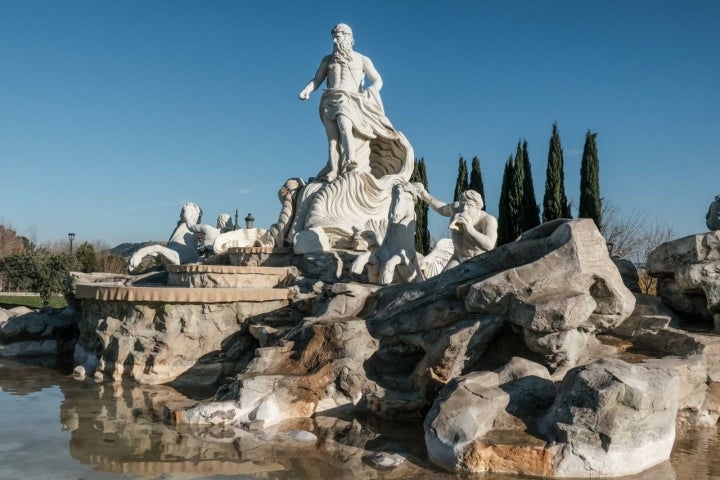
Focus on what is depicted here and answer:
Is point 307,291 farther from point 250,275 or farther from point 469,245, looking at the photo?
point 469,245

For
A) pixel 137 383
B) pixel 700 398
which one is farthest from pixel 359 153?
pixel 700 398

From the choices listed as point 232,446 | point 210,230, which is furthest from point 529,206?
point 232,446

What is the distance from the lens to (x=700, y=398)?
17.1 feet

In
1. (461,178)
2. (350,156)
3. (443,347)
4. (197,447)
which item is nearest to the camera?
(197,447)

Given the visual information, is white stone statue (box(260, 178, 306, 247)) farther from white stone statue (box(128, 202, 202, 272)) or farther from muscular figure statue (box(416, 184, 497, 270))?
muscular figure statue (box(416, 184, 497, 270))

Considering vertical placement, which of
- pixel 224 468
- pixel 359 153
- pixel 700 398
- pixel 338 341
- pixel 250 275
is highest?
pixel 359 153

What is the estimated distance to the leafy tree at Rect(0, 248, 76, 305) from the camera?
19188 millimetres

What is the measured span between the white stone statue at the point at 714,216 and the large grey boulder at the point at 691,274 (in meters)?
0.69

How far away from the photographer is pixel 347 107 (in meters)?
11.2

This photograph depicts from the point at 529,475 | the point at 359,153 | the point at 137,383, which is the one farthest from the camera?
the point at 359,153

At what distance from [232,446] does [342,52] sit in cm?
861

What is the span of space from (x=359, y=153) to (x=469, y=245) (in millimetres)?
4526

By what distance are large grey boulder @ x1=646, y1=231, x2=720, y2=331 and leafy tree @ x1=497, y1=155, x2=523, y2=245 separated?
1595 cm

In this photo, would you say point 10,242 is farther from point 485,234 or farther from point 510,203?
point 485,234
